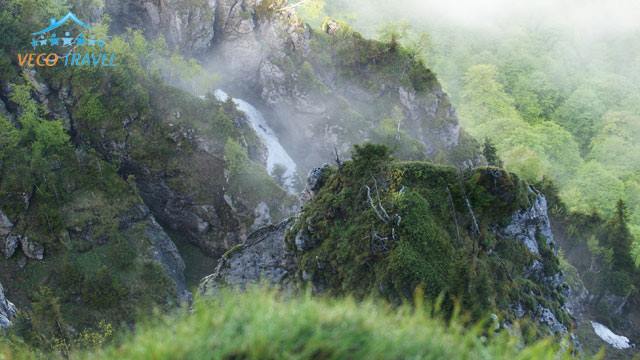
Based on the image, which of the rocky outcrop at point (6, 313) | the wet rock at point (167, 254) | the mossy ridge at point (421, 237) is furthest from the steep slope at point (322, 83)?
the mossy ridge at point (421, 237)

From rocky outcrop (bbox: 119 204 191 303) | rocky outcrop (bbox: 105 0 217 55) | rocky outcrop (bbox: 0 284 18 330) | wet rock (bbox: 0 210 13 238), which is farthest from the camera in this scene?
rocky outcrop (bbox: 105 0 217 55)

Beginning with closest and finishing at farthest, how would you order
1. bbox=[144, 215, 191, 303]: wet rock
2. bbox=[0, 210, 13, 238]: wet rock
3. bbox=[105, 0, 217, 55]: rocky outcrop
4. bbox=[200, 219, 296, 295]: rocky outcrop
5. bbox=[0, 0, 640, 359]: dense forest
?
bbox=[0, 0, 640, 359]: dense forest < bbox=[200, 219, 296, 295]: rocky outcrop < bbox=[0, 210, 13, 238]: wet rock < bbox=[144, 215, 191, 303]: wet rock < bbox=[105, 0, 217, 55]: rocky outcrop

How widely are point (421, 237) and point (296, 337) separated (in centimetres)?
1073

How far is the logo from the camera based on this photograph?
46312 millimetres

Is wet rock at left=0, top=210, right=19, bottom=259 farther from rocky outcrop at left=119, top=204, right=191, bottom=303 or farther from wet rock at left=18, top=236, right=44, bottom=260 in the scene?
rocky outcrop at left=119, top=204, right=191, bottom=303

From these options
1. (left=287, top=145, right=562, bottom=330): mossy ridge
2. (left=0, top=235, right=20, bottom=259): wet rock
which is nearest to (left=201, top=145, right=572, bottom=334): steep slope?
(left=287, top=145, right=562, bottom=330): mossy ridge

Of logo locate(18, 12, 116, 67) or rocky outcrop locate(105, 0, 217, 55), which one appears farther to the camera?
rocky outcrop locate(105, 0, 217, 55)

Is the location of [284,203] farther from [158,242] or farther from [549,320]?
[549,320]

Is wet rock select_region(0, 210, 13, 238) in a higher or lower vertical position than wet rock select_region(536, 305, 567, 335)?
higher

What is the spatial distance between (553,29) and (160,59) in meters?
108

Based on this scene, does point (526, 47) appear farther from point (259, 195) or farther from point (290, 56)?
point (259, 195)

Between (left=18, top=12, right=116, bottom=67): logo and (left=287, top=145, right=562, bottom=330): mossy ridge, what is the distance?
3393cm

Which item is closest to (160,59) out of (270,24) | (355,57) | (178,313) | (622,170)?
(270,24)

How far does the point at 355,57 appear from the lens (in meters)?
65.4
